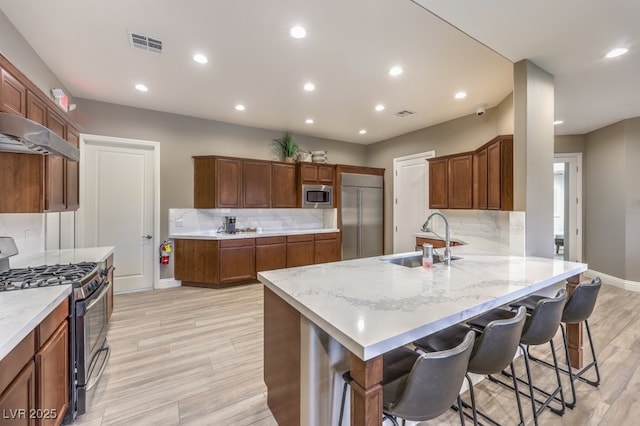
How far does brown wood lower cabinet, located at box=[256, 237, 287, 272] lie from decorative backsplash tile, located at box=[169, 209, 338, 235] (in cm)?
58

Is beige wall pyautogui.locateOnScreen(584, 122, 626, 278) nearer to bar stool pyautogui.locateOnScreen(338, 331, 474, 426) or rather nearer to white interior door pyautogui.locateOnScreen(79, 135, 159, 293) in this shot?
bar stool pyautogui.locateOnScreen(338, 331, 474, 426)

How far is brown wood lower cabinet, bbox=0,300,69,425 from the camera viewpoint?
111 centimetres

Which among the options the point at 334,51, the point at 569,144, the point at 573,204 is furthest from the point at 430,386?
the point at 569,144

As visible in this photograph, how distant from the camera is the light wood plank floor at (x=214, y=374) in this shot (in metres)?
1.81

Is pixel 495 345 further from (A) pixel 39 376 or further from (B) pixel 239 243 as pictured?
(B) pixel 239 243

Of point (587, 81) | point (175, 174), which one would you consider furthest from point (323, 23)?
point (175, 174)

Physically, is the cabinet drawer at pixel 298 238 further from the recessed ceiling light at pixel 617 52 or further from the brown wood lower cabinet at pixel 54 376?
the recessed ceiling light at pixel 617 52

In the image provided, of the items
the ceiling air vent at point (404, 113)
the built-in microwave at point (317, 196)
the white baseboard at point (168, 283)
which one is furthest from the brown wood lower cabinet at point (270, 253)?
the ceiling air vent at point (404, 113)

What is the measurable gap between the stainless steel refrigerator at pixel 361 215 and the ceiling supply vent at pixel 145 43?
148 inches

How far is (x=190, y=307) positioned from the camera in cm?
367

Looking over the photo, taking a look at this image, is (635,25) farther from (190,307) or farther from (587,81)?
(190,307)

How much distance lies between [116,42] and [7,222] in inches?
72.1

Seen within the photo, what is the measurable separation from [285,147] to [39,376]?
4673 millimetres

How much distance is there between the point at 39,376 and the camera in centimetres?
133
